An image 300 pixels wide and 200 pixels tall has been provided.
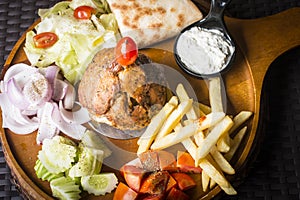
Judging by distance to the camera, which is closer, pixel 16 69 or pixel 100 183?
pixel 100 183

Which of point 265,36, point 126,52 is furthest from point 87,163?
point 265,36

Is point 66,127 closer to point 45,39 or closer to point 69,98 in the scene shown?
point 69,98

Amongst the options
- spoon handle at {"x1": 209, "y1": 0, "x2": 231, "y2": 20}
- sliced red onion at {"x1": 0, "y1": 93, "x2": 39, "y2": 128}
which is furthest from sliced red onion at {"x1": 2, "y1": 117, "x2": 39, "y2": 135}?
spoon handle at {"x1": 209, "y1": 0, "x2": 231, "y2": 20}

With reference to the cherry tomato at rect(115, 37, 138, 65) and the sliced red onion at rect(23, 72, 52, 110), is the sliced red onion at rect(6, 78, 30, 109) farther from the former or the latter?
the cherry tomato at rect(115, 37, 138, 65)

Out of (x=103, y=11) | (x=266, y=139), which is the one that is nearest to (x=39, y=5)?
(x=103, y=11)

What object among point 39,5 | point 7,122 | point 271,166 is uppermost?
point 39,5

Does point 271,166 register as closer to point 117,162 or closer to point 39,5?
point 117,162

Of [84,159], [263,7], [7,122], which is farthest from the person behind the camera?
[263,7]
